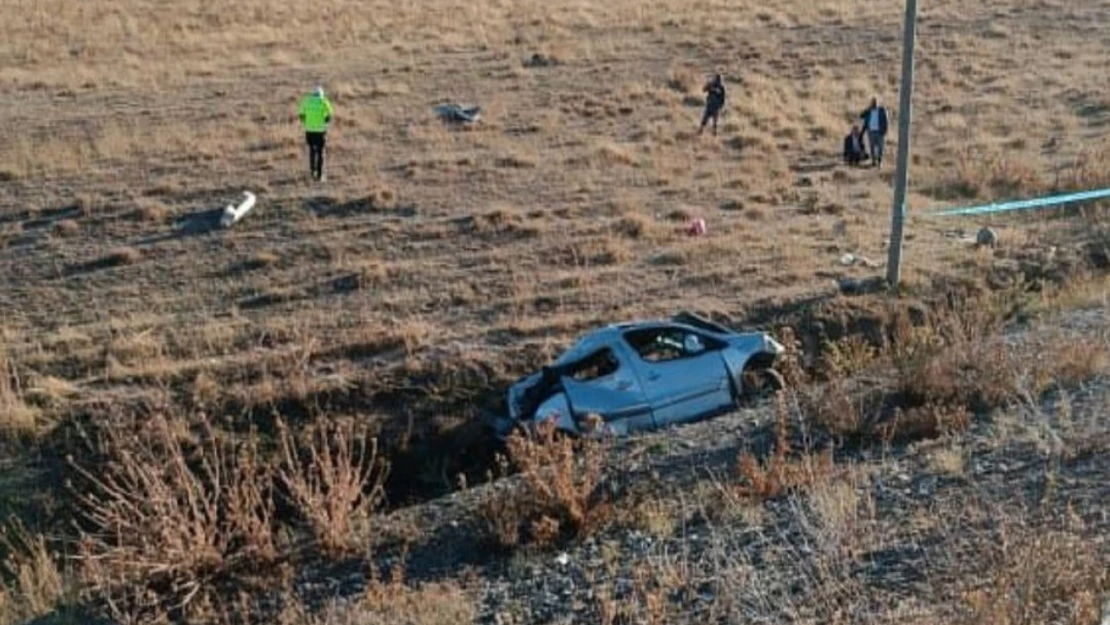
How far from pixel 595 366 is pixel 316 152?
12.0 m

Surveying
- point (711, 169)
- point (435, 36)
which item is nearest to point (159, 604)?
point (711, 169)

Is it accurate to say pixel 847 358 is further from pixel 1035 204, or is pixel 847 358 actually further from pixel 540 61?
pixel 540 61

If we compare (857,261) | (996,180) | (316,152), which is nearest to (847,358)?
A: (857,261)

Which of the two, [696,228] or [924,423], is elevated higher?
[924,423]

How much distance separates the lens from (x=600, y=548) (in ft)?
26.0

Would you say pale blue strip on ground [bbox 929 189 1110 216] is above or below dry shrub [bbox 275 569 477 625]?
below

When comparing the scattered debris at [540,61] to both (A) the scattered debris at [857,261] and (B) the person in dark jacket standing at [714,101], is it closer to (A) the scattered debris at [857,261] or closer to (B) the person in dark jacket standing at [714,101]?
(B) the person in dark jacket standing at [714,101]

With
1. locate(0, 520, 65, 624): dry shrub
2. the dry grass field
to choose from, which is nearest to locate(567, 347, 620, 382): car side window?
the dry grass field

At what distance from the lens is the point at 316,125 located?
2370 centimetres

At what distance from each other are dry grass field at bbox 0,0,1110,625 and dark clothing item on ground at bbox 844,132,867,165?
A: 41 centimetres

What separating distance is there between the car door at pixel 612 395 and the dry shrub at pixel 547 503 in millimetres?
4298

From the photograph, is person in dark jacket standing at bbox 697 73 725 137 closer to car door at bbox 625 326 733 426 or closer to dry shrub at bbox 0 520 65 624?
car door at bbox 625 326 733 426

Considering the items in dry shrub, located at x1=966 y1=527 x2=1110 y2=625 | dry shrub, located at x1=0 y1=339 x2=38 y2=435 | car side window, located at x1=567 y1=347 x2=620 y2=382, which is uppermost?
dry shrub, located at x1=966 y1=527 x2=1110 y2=625

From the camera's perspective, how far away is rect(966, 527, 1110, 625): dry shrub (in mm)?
5402
